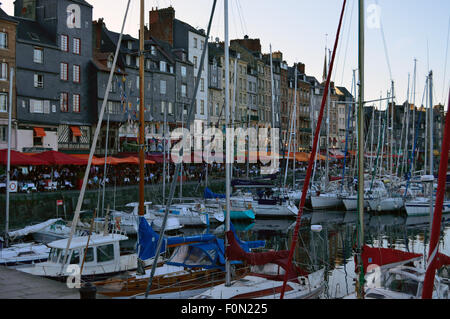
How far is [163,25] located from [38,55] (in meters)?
23.2

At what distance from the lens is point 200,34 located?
6456cm

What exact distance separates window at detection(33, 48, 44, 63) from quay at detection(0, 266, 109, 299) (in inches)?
1299

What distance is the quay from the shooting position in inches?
406

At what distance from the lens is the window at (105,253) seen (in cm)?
1531

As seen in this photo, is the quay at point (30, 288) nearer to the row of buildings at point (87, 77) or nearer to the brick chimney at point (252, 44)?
the row of buildings at point (87, 77)

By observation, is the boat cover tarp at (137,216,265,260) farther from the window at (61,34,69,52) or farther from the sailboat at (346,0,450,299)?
the window at (61,34,69,52)

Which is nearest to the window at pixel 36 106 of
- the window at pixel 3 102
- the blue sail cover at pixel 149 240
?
the window at pixel 3 102

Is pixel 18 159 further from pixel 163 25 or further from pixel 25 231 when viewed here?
pixel 163 25

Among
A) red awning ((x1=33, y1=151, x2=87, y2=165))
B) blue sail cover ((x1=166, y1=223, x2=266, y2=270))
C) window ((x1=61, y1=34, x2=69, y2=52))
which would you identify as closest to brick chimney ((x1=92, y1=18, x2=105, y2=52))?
window ((x1=61, y1=34, x2=69, y2=52))

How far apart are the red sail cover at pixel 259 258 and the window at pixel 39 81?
3372cm

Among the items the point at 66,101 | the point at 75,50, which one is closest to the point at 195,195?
the point at 66,101

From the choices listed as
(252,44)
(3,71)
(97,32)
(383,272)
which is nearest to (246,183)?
(3,71)
